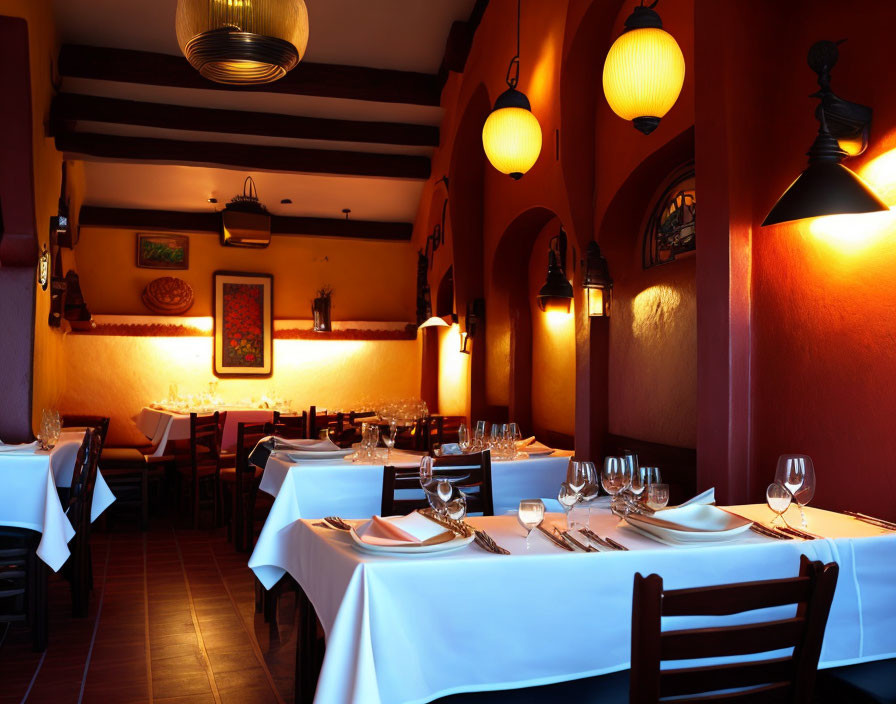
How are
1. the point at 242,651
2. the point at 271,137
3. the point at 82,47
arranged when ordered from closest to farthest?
1. the point at 242,651
2. the point at 82,47
3. the point at 271,137

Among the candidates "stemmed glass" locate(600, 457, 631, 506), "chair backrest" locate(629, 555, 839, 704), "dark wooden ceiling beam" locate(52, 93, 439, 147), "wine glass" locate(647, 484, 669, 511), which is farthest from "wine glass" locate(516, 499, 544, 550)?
"dark wooden ceiling beam" locate(52, 93, 439, 147)

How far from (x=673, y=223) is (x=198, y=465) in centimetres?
474

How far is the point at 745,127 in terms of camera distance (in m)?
3.26

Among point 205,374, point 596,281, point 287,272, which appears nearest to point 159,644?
point 596,281

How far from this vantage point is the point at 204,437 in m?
6.89

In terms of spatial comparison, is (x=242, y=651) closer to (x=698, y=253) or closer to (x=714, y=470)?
(x=714, y=470)

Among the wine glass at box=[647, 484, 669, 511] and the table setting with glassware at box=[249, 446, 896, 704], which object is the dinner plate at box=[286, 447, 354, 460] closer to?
the table setting with glassware at box=[249, 446, 896, 704]

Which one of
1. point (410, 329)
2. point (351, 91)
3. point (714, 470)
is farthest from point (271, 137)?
point (714, 470)

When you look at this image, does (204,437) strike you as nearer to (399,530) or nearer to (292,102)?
(292,102)

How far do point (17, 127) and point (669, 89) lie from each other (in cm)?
458

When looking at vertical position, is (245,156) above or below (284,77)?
below

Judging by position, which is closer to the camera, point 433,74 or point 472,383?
point 472,383

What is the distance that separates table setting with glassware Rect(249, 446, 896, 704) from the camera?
76.3 inches

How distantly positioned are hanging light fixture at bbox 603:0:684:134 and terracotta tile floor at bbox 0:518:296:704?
288 cm
